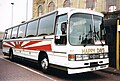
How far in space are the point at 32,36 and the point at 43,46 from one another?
Answer: 189 cm

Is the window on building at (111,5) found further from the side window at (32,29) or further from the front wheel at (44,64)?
the front wheel at (44,64)

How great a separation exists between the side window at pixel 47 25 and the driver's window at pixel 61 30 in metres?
0.52

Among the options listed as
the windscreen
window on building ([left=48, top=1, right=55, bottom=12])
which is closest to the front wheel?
the windscreen

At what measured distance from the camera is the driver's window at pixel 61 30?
28.6 ft

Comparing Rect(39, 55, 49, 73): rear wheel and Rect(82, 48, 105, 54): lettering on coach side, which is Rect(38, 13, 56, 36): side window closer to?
Rect(39, 55, 49, 73): rear wheel

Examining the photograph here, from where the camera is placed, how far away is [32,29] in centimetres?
1245

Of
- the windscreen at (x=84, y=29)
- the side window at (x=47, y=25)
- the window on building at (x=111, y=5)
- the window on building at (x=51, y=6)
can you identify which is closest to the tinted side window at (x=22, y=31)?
the side window at (x=47, y=25)

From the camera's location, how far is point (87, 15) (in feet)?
30.2

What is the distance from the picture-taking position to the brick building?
102 ft

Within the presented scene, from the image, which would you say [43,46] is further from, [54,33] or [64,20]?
[64,20]

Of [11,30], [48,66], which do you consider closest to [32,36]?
[48,66]

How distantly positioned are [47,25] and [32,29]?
7.08ft

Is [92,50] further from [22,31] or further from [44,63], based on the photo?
[22,31]

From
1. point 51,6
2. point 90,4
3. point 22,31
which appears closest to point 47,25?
point 22,31
